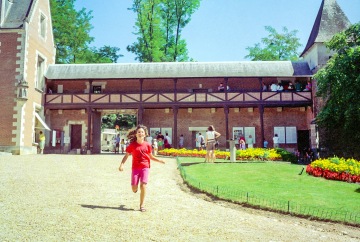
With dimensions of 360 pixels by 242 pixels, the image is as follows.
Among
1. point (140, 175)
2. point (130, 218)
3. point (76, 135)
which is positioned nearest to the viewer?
point (130, 218)

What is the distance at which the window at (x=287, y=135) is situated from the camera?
20547 mm

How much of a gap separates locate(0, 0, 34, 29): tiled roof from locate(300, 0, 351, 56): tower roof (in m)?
18.7

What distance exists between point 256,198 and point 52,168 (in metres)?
6.98

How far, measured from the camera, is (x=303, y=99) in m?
19.5

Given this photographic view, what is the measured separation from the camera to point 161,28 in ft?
97.7

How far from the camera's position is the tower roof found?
64.5 feet

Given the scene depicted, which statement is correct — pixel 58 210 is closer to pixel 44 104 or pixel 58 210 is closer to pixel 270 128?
pixel 44 104

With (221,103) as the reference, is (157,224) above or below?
below

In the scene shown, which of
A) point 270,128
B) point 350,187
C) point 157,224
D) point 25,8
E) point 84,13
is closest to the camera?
point 157,224

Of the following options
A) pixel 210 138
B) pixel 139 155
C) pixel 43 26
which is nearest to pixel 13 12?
pixel 43 26

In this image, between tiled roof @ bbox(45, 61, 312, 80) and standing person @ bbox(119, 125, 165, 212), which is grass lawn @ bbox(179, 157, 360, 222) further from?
tiled roof @ bbox(45, 61, 312, 80)

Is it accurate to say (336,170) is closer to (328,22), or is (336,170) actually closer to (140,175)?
(140,175)

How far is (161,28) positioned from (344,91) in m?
20.2

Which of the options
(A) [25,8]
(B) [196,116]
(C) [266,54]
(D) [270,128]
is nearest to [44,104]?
(A) [25,8]
